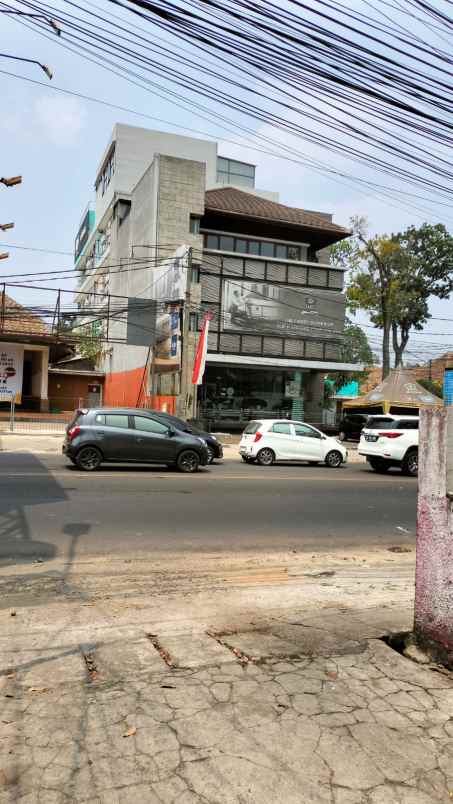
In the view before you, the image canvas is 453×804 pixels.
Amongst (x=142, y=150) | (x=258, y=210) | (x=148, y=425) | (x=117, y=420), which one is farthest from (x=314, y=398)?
(x=142, y=150)

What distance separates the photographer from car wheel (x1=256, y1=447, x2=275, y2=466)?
64.0 ft

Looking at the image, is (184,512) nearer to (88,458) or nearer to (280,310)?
(88,458)

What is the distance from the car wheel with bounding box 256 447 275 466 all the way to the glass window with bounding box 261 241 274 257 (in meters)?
18.3

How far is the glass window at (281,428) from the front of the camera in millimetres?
19703

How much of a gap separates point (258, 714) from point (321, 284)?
32.8m

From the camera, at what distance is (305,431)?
20.0 meters

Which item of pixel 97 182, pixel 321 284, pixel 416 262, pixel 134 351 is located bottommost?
pixel 134 351

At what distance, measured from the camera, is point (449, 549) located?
4.49 metres

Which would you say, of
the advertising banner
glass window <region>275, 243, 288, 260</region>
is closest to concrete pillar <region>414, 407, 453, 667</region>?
the advertising banner

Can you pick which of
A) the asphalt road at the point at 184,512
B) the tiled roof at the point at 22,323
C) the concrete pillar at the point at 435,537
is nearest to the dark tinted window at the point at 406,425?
the asphalt road at the point at 184,512

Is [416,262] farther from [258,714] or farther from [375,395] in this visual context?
[258,714]

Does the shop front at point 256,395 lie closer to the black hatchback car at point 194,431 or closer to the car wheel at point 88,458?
the black hatchback car at point 194,431

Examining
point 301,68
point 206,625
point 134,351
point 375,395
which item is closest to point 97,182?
point 134,351

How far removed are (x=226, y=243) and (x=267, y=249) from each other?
2623 millimetres
